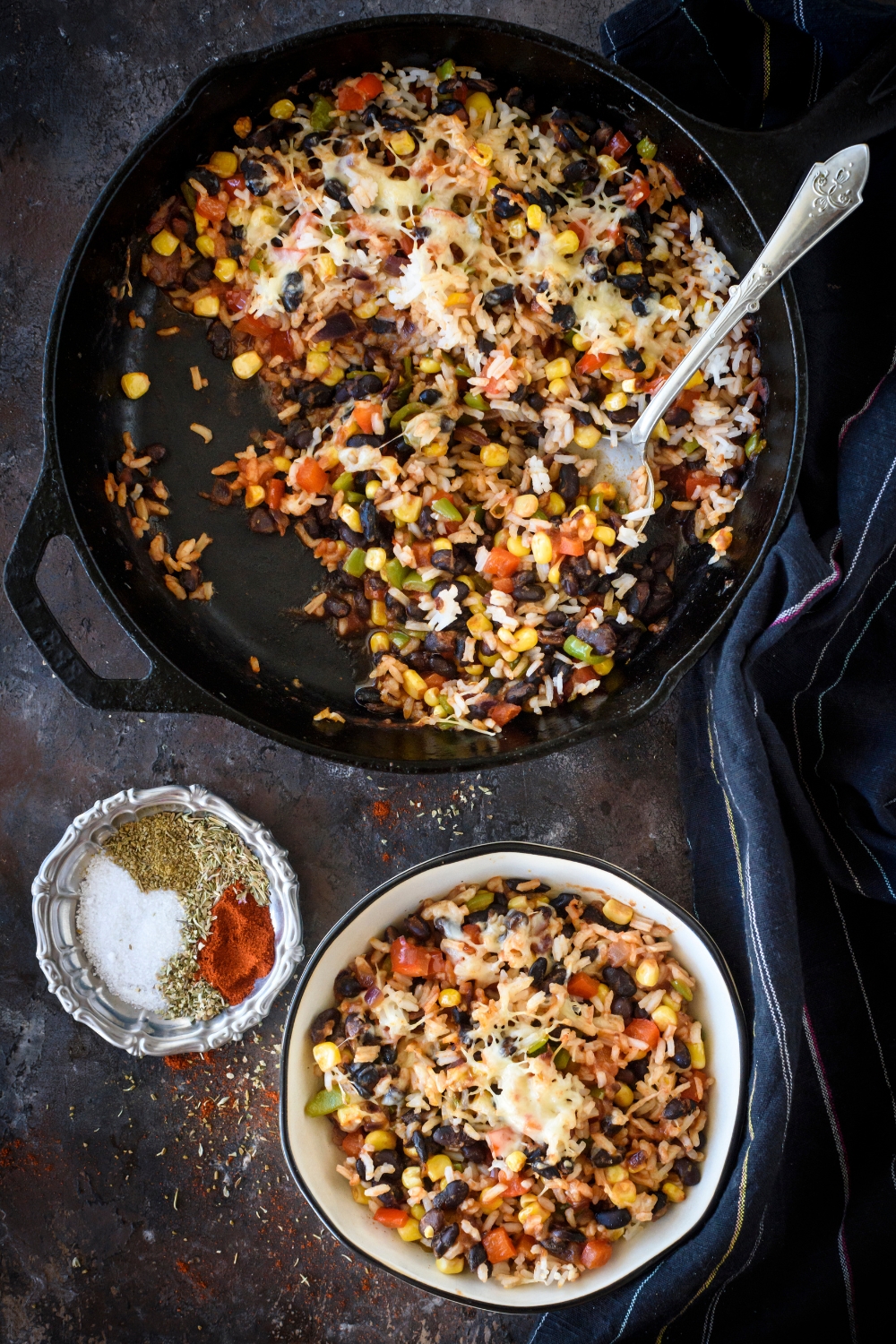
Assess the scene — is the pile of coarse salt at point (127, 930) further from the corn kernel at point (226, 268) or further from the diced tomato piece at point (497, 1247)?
the corn kernel at point (226, 268)

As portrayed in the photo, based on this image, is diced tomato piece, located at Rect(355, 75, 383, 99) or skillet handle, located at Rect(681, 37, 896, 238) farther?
diced tomato piece, located at Rect(355, 75, 383, 99)

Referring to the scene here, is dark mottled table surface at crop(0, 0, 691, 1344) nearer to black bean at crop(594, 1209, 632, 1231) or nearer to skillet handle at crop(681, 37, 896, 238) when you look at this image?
black bean at crop(594, 1209, 632, 1231)

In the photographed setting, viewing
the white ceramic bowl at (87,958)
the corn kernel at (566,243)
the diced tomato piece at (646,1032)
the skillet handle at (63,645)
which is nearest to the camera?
the skillet handle at (63,645)

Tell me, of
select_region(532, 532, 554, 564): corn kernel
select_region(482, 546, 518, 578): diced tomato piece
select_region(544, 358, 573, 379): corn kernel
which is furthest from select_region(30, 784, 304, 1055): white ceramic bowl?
select_region(544, 358, 573, 379): corn kernel

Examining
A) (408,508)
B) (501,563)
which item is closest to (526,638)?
(501,563)

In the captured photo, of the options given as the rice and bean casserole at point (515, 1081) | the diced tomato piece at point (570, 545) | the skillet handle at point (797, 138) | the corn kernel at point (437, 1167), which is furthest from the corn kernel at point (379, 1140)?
the skillet handle at point (797, 138)

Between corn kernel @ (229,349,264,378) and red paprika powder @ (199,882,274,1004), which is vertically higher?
corn kernel @ (229,349,264,378)
